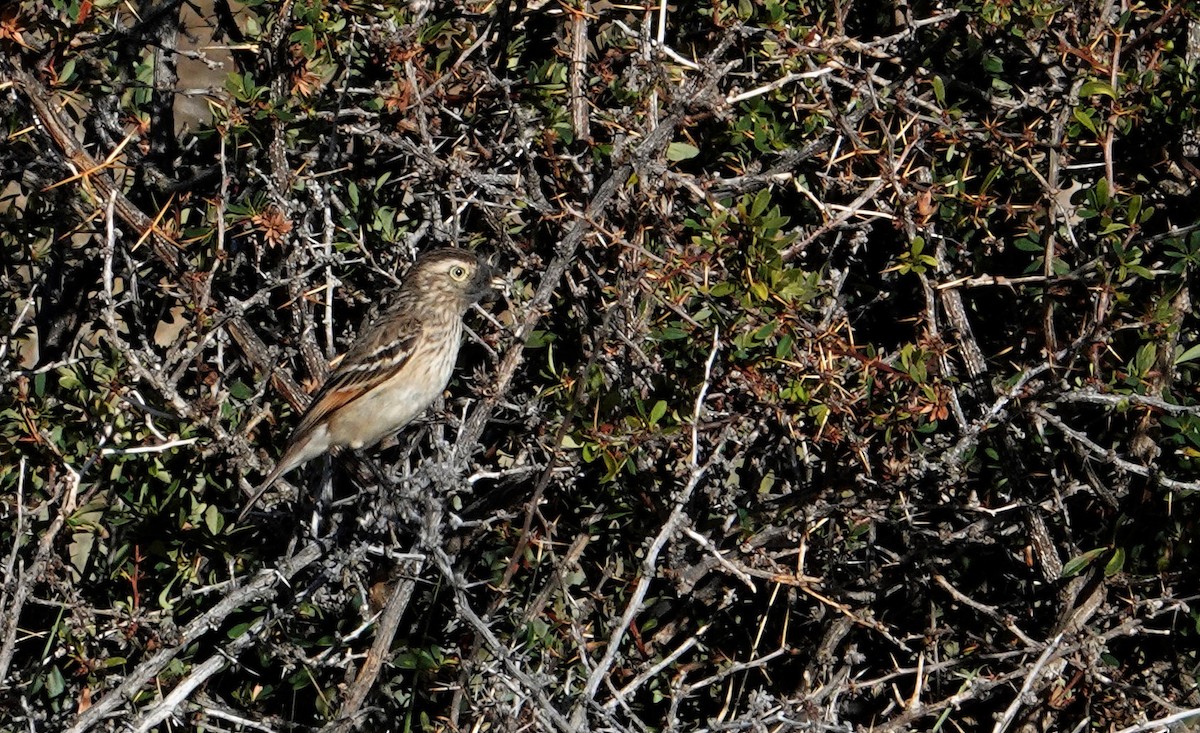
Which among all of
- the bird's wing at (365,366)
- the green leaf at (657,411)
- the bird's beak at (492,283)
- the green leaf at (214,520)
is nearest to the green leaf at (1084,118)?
the green leaf at (657,411)

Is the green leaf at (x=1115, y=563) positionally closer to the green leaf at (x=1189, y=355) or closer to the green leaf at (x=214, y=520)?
the green leaf at (x=1189, y=355)

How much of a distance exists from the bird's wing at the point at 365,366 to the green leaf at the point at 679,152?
53.3 inches

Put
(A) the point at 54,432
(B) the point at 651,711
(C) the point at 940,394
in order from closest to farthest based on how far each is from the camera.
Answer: (C) the point at 940,394 → (A) the point at 54,432 → (B) the point at 651,711

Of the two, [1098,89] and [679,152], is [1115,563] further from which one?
[679,152]

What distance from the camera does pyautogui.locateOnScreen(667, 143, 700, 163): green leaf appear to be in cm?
538

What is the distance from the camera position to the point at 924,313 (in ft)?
17.5

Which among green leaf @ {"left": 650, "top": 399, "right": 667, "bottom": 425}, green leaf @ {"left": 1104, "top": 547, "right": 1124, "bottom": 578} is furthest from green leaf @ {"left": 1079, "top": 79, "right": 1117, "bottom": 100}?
green leaf @ {"left": 650, "top": 399, "right": 667, "bottom": 425}

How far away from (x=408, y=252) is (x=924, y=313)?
1930mm

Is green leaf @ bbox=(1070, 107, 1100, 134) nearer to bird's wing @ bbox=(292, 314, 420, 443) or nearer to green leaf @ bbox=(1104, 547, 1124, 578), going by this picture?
green leaf @ bbox=(1104, 547, 1124, 578)

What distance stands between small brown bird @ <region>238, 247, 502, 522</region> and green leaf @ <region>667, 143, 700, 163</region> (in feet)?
2.68

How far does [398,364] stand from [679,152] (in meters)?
1.60

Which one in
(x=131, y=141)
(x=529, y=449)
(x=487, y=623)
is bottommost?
(x=487, y=623)

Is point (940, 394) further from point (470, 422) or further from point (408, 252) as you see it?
point (408, 252)

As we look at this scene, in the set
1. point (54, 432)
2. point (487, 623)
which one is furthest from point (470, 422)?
point (54, 432)
